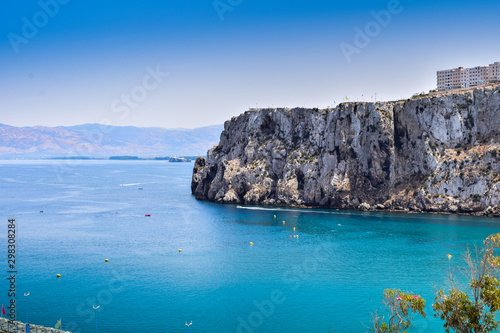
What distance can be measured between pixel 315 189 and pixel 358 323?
243ft

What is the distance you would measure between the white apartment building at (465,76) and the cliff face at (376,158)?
131ft

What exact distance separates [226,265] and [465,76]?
5042 inches

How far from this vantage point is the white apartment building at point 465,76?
145000 mm

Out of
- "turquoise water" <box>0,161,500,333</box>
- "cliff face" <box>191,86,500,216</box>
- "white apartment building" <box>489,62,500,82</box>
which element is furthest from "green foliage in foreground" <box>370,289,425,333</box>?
"white apartment building" <box>489,62,500,82</box>

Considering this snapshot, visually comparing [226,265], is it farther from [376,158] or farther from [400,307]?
[376,158]

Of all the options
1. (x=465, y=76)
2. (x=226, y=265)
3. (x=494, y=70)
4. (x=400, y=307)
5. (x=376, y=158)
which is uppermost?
(x=494, y=70)

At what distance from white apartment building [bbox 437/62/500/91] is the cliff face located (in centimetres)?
4004

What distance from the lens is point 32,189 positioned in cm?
16475

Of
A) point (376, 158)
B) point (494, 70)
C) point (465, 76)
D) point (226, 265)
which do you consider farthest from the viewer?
point (465, 76)

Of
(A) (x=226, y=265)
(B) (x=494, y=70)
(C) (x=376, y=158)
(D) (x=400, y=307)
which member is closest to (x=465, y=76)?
(B) (x=494, y=70)

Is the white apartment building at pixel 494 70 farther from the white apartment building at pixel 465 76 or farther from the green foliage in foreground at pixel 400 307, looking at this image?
the green foliage in foreground at pixel 400 307

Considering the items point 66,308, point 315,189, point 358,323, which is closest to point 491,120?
Answer: point 315,189

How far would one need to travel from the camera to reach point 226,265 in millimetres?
62969

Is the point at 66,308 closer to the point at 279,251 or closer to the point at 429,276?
the point at 279,251
